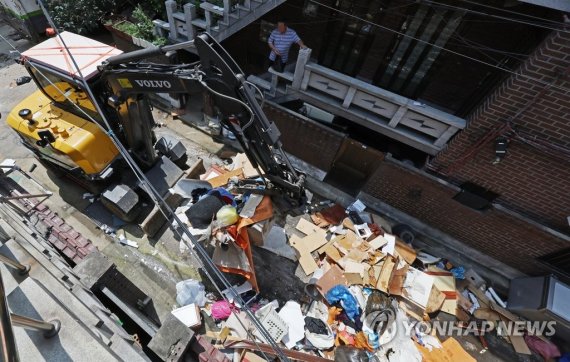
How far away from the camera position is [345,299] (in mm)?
6137

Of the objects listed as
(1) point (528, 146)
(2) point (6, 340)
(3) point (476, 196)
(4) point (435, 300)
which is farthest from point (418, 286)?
(2) point (6, 340)

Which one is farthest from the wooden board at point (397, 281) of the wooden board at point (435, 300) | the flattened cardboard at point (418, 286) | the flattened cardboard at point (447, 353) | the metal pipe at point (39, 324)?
the metal pipe at point (39, 324)

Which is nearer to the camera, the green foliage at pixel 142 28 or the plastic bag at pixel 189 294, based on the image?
the plastic bag at pixel 189 294

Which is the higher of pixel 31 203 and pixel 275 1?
pixel 275 1

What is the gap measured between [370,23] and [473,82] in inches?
111

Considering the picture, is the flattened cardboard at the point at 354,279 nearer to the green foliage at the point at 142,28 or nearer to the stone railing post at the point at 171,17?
the stone railing post at the point at 171,17

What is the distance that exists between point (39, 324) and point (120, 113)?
475 centimetres

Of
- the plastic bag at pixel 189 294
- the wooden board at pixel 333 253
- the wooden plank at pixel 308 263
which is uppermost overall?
the wooden board at pixel 333 253

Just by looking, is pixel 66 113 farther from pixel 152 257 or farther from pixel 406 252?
pixel 406 252

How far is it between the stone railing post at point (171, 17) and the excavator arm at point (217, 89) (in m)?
3.21

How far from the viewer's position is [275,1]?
658 cm

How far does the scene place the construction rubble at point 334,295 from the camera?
18.5 feet

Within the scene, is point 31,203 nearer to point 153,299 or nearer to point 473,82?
point 153,299

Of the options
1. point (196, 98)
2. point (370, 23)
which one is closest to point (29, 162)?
point (196, 98)
